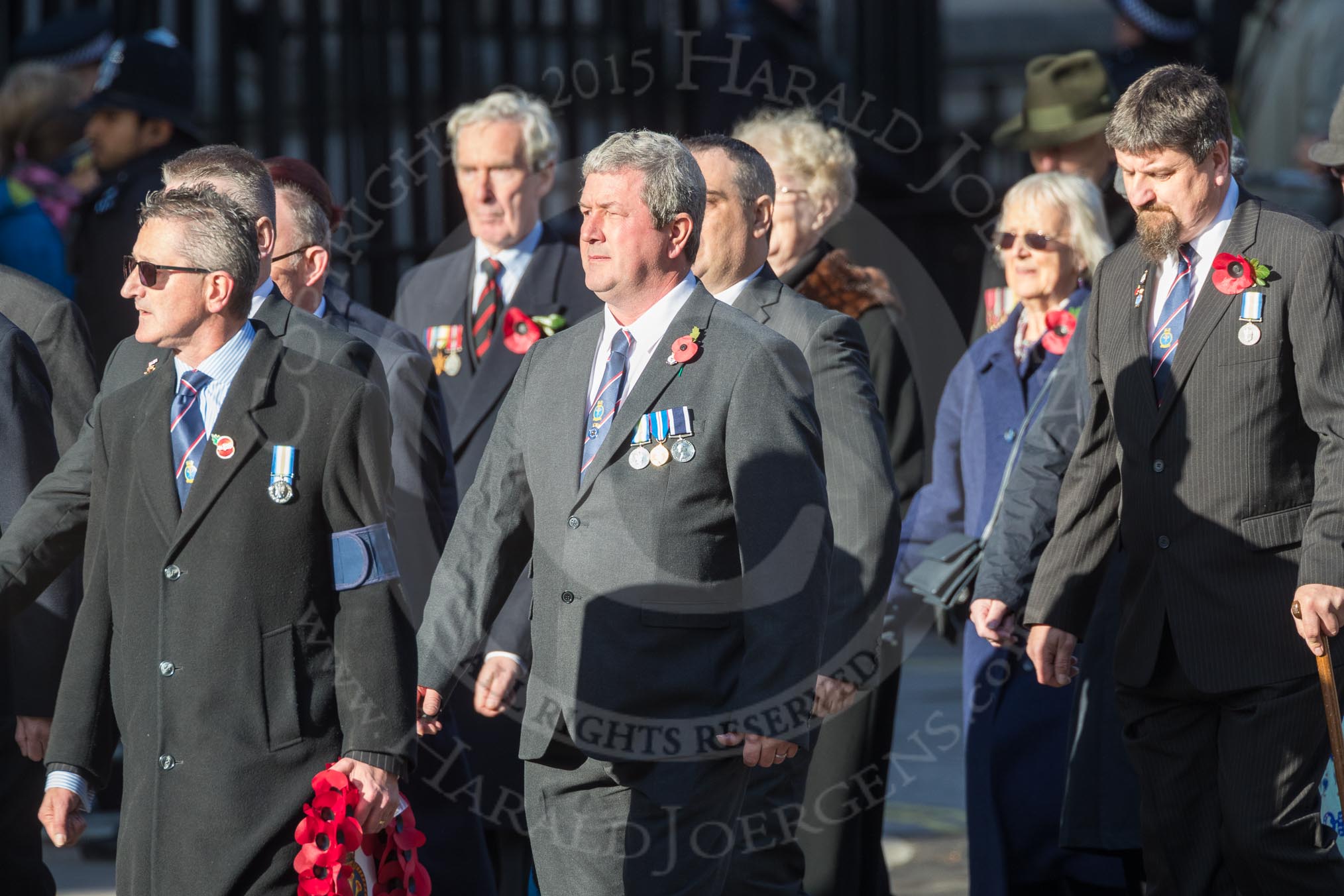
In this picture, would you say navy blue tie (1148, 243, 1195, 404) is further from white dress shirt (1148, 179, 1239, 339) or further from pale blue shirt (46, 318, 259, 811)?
pale blue shirt (46, 318, 259, 811)

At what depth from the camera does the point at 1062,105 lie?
7070mm

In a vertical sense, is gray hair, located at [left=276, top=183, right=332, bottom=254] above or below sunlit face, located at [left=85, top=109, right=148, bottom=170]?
below

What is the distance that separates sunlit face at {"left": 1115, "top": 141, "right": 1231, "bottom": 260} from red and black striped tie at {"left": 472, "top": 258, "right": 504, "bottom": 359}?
2.13 m

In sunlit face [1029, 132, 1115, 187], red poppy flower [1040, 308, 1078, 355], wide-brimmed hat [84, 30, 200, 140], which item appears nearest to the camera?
red poppy flower [1040, 308, 1078, 355]

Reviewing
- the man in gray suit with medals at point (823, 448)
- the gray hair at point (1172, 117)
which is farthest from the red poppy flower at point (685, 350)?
the gray hair at point (1172, 117)

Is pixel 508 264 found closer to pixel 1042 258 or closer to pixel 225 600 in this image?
pixel 1042 258

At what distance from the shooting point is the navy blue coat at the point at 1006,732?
5598mm

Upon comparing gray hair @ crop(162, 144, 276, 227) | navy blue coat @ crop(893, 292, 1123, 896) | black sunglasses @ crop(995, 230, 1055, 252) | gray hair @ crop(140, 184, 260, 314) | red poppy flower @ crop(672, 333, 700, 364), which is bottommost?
navy blue coat @ crop(893, 292, 1123, 896)

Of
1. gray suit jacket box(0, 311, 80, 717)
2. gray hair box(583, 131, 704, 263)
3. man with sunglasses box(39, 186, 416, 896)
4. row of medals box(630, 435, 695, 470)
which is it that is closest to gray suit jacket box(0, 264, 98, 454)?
gray suit jacket box(0, 311, 80, 717)

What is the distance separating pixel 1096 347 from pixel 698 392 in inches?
44.2

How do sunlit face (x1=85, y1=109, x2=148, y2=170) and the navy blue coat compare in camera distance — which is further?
sunlit face (x1=85, y1=109, x2=148, y2=170)

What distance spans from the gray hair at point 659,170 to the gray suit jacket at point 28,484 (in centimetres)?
154

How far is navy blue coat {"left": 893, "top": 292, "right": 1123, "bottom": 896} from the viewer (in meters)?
5.60

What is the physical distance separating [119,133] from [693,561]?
3.78 meters
